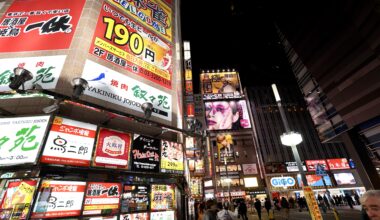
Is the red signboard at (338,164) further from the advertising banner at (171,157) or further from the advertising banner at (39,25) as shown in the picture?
the advertising banner at (39,25)

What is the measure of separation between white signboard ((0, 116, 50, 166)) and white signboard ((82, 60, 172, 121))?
72.3 inches

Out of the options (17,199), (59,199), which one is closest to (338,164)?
(59,199)

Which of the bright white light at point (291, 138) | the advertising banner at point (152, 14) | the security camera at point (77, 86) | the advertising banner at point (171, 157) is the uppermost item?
the advertising banner at point (152, 14)

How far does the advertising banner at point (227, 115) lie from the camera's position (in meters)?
55.4

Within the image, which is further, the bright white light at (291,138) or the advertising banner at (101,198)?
the bright white light at (291,138)

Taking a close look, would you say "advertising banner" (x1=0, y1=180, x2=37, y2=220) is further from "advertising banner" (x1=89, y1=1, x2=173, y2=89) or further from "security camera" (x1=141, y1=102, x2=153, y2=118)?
"advertising banner" (x1=89, y1=1, x2=173, y2=89)

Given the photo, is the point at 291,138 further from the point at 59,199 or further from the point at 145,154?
the point at 59,199

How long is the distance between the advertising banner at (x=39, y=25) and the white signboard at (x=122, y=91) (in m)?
1.55

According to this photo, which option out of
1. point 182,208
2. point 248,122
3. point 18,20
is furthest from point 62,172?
point 248,122

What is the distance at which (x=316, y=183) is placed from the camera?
148ft

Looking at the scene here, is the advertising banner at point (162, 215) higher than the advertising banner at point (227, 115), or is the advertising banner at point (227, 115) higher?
the advertising banner at point (227, 115)

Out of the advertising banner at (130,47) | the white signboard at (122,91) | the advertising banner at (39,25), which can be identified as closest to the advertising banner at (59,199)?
the white signboard at (122,91)

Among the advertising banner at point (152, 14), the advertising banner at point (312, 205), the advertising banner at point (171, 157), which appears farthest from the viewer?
the advertising banner at point (152, 14)

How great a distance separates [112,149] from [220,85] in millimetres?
61528
